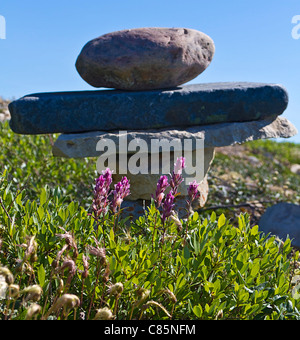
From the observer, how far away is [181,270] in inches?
110

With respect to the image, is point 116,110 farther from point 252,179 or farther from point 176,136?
point 252,179

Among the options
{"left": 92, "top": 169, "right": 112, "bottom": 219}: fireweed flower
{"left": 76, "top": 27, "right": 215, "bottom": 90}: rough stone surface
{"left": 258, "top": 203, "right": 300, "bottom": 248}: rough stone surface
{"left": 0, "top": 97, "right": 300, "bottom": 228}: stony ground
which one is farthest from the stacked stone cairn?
{"left": 92, "top": 169, "right": 112, "bottom": 219}: fireweed flower

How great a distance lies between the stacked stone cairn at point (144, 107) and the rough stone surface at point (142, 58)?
1cm

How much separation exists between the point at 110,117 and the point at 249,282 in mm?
3138

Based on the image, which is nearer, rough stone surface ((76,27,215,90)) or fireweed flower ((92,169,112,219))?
fireweed flower ((92,169,112,219))

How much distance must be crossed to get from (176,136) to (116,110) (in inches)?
31.9

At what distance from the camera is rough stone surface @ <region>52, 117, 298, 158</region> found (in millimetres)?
5246

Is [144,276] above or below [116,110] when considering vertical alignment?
below

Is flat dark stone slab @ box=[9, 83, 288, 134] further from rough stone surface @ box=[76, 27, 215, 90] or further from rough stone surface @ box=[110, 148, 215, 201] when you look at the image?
rough stone surface @ box=[110, 148, 215, 201]

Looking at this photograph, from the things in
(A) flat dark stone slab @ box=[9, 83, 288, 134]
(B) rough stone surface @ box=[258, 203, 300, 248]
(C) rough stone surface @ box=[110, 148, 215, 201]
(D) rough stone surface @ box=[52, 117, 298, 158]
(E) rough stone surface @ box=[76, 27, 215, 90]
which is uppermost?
(E) rough stone surface @ box=[76, 27, 215, 90]

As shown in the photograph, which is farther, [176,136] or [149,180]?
[149,180]

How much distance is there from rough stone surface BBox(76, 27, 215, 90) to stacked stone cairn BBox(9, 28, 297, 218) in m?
0.01

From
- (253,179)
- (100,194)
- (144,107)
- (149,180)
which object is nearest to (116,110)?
(144,107)

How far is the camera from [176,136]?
5.33 metres
